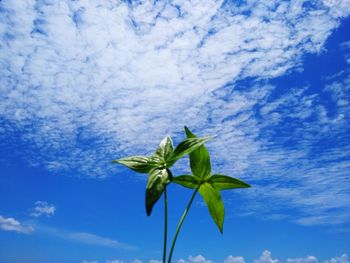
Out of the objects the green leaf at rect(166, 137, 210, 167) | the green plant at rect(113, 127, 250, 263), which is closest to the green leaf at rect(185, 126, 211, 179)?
the green plant at rect(113, 127, 250, 263)

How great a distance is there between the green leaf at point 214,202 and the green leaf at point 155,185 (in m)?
0.19

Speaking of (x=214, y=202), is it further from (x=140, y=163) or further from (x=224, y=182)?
(x=140, y=163)

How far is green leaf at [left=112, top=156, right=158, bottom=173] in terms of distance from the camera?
1.13 meters

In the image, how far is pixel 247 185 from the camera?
1092 mm

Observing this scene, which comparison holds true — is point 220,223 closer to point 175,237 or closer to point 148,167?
point 175,237

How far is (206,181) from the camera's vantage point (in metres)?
1.22

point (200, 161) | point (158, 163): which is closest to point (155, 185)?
point (158, 163)

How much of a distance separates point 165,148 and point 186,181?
139 mm

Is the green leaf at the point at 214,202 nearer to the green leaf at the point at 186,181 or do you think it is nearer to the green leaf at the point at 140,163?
the green leaf at the point at 186,181

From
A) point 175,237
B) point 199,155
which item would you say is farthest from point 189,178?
point 175,237

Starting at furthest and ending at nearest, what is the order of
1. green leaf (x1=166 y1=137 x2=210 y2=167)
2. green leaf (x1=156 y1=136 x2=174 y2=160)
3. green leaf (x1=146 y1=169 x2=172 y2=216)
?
green leaf (x1=156 y1=136 x2=174 y2=160) → green leaf (x1=166 y1=137 x2=210 y2=167) → green leaf (x1=146 y1=169 x2=172 y2=216)

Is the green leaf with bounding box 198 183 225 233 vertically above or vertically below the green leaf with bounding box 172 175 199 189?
below

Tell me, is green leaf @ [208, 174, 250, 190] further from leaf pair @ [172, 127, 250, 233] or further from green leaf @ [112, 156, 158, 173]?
green leaf @ [112, 156, 158, 173]

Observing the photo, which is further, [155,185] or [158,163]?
[158,163]
